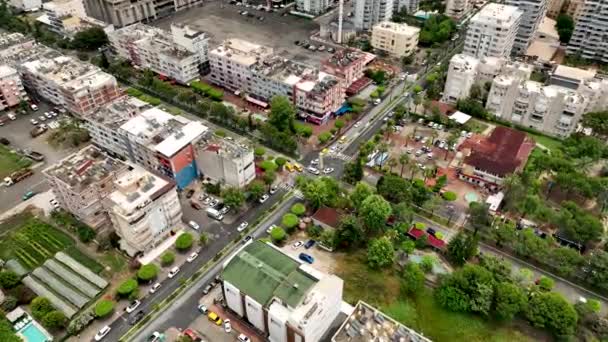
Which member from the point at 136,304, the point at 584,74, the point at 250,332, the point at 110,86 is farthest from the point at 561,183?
the point at 110,86

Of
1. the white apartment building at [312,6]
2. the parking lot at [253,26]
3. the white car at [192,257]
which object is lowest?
the white car at [192,257]

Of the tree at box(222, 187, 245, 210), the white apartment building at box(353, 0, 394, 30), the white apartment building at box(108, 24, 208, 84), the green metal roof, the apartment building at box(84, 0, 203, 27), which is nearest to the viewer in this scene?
the green metal roof

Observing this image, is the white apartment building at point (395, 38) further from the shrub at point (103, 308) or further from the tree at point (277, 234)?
the shrub at point (103, 308)

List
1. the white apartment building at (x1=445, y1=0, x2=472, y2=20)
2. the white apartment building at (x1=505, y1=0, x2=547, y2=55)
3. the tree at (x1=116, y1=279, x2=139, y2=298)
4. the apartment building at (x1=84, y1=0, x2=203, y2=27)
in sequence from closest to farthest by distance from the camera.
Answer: the tree at (x1=116, y1=279, x2=139, y2=298) < the white apartment building at (x1=505, y1=0, x2=547, y2=55) < the apartment building at (x1=84, y1=0, x2=203, y2=27) < the white apartment building at (x1=445, y1=0, x2=472, y2=20)

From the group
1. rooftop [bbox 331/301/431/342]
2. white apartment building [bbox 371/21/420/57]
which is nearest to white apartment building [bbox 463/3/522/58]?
white apartment building [bbox 371/21/420/57]

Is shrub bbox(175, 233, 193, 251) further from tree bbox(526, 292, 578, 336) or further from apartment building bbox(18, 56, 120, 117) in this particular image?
tree bbox(526, 292, 578, 336)

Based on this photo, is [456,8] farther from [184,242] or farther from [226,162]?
[184,242]

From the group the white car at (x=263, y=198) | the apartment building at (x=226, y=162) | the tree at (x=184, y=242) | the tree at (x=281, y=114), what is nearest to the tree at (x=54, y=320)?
the tree at (x=184, y=242)
